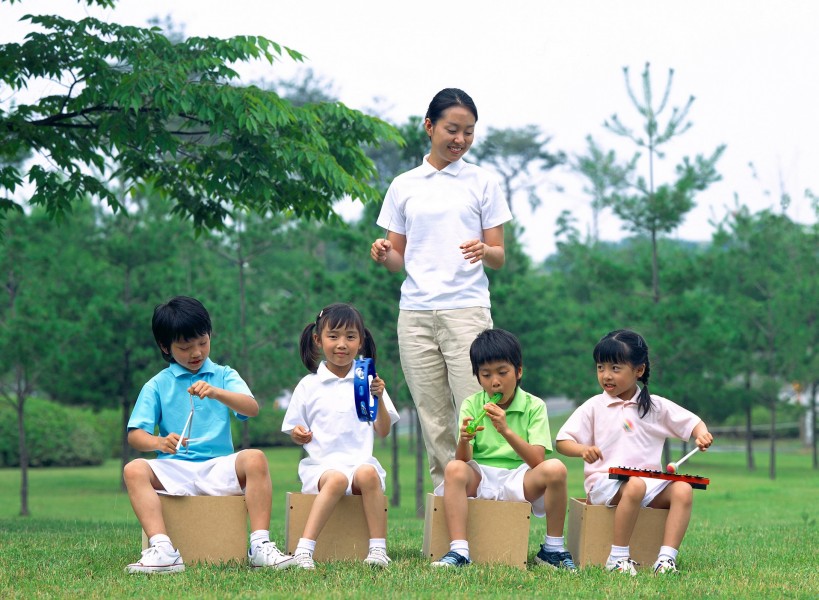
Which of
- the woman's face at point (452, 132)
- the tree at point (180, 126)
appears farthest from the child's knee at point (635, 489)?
the tree at point (180, 126)

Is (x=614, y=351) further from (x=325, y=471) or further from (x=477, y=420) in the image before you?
(x=325, y=471)

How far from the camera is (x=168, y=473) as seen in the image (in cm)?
545

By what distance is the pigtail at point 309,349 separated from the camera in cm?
586

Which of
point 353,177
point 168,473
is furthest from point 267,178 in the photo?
point 168,473

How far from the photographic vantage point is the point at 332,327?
5637mm

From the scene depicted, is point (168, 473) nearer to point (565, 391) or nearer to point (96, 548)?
point (96, 548)

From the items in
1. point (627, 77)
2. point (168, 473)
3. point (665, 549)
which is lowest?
point (665, 549)

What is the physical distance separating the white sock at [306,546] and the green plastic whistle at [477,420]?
919mm

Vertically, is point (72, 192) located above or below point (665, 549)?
above

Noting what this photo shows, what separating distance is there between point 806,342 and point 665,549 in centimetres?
1999

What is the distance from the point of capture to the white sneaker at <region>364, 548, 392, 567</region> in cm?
521

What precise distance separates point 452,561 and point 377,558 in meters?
0.36

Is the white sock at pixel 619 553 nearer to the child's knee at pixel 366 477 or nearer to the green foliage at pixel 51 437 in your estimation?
the child's knee at pixel 366 477

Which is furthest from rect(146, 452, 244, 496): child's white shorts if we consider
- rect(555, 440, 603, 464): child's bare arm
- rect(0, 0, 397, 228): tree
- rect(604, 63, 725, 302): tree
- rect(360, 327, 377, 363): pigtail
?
rect(604, 63, 725, 302): tree
